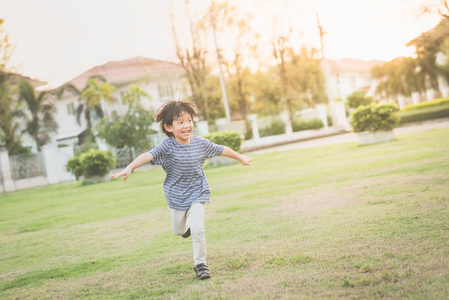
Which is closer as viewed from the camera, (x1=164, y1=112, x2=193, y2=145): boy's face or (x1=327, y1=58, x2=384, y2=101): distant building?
(x1=164, y1=112, x2=193, y2=145): boy's face

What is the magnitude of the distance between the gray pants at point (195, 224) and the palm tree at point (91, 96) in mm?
33836

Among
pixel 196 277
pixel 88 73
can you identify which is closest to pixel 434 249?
pixel 196 277

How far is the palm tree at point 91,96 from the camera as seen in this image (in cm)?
3662

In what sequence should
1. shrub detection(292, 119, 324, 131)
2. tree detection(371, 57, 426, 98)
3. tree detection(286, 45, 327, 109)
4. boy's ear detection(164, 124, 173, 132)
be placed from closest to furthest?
boy's ear detection(164, 124, 173, 132) < shrub detection(292, 119, 324, 131) < tree detection(286, 45, 327, 109) < tree detection(371, 57, 426, 98)

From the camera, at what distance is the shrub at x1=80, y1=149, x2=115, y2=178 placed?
64.4 ft

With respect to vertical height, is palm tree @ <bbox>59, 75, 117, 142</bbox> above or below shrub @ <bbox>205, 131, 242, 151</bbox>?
above

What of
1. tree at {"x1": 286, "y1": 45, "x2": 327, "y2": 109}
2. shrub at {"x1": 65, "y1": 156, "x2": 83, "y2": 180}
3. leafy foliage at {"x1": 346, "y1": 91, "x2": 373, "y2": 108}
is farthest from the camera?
leafy foliage at {"x1": 346, "y1": 91, "x2": 373, "y2": 108}

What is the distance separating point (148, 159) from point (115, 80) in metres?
37.5

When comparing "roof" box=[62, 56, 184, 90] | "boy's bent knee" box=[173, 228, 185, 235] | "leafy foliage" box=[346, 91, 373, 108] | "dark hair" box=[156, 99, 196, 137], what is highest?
"roof" box=[62, 56, 184, 90]

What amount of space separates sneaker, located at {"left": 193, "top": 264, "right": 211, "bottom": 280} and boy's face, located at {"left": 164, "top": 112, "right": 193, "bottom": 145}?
1.12 metres

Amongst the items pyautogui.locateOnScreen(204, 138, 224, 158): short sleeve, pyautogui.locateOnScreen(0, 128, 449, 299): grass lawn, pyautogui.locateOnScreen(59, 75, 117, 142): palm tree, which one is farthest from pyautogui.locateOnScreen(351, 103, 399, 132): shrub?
pyautogui.locateOnScreen(59, 75, 117, 142): palm tree

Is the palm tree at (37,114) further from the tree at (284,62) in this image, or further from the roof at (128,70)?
the tree at (284,62)

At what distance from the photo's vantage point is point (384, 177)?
8258mm

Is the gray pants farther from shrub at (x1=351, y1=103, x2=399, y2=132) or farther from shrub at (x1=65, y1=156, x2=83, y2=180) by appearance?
shrub at (x1=65, y1=156, x2=83, y2=180)
